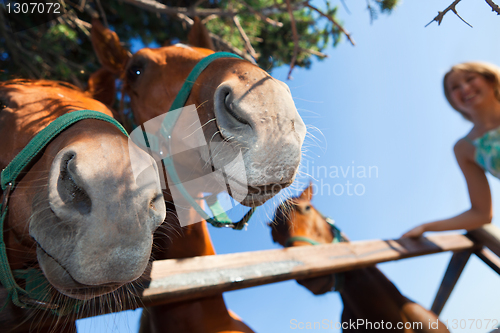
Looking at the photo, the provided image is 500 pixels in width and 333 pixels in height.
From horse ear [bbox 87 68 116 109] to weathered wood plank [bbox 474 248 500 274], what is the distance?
271 cm

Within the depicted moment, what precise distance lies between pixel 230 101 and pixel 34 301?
72 cm

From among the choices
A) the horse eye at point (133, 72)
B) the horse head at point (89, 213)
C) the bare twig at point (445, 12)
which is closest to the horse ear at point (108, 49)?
the horse eye at point (133, 72)

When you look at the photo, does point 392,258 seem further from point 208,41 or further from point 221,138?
point 208,41

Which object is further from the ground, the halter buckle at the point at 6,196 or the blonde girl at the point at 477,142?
the blonde girl at the point at 477,142

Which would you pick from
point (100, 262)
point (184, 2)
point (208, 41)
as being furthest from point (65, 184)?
point (184, 2)

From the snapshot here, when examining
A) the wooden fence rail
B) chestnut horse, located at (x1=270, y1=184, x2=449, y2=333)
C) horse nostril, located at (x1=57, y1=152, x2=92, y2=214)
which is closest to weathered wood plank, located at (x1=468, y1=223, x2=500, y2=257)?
the wooden fence rail

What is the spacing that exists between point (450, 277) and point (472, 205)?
0.63m

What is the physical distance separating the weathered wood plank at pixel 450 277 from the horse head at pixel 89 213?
2.43 m

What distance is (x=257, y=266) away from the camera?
1.14 meters

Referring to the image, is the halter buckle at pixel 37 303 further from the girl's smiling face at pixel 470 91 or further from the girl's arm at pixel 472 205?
the girl's smiling face at pixel 470 91

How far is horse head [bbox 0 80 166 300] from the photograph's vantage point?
0.50m

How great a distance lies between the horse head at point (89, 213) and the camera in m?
0.50

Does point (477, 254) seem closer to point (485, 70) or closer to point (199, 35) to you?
point (485, 70)

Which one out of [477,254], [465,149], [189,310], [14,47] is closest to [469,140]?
[465,149]
